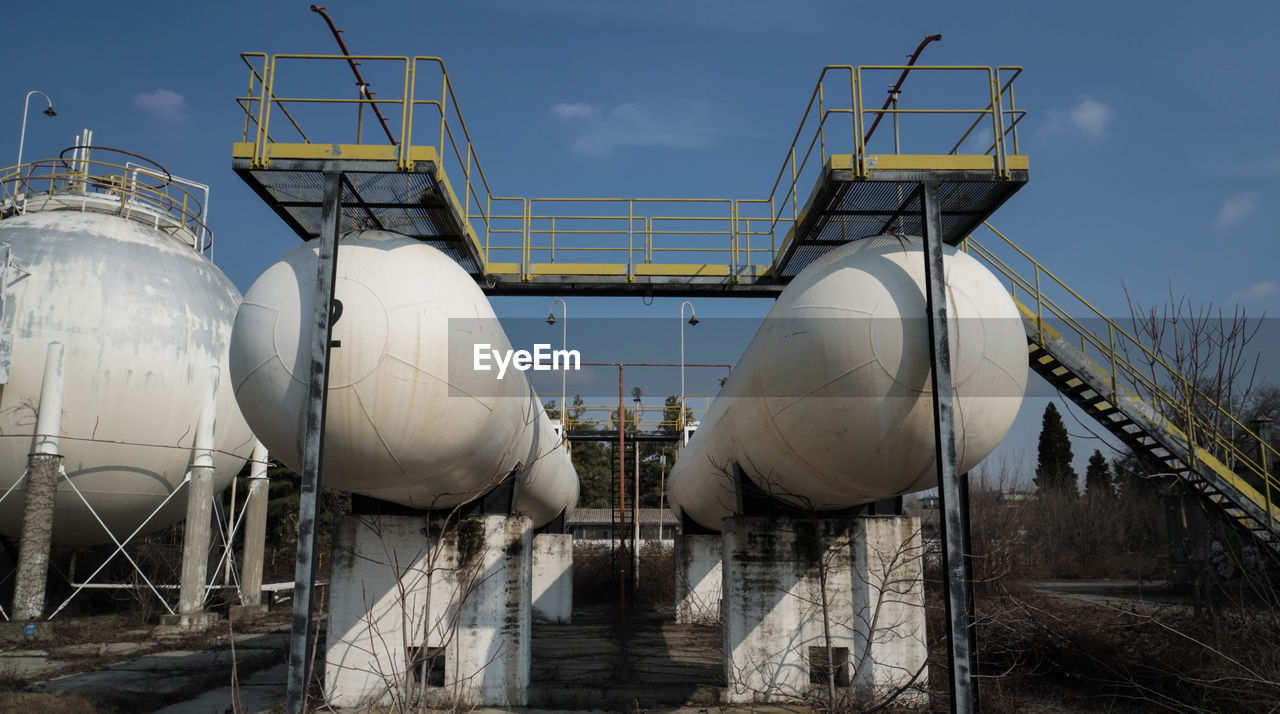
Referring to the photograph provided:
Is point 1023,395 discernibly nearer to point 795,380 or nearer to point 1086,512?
point 795,380

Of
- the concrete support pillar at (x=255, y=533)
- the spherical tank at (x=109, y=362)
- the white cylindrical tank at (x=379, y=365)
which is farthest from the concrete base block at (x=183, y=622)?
the white cylindrical tank at (x=379, y=365)

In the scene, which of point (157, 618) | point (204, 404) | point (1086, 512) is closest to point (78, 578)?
point (157, 618)

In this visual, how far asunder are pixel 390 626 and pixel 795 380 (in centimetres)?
460

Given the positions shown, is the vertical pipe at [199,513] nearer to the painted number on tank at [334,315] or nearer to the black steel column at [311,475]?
the black steel column at [311,475]

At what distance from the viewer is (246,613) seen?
1538 cm

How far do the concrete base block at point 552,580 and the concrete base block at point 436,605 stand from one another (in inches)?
342

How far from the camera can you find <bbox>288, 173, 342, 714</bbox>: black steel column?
17.9 feet

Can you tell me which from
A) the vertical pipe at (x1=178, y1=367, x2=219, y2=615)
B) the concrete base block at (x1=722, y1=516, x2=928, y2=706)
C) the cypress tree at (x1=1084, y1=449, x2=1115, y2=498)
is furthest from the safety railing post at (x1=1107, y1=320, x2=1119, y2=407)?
the cypress tree at (x1=1084, y1=449, x2=1115, y2=498)

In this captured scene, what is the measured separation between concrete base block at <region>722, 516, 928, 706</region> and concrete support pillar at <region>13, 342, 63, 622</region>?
11.2 m

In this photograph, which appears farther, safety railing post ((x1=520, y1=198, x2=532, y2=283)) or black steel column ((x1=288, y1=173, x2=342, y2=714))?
safety railing post ((x1=520, y1=198, x2=532, y2=283))

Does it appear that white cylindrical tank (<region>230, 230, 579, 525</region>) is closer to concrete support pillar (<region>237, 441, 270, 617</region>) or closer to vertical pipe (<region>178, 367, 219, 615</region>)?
vertical pipe (<region>178, 367, 219, 615</region>)

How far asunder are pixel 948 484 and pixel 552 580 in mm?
12298

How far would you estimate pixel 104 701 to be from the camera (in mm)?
7742
